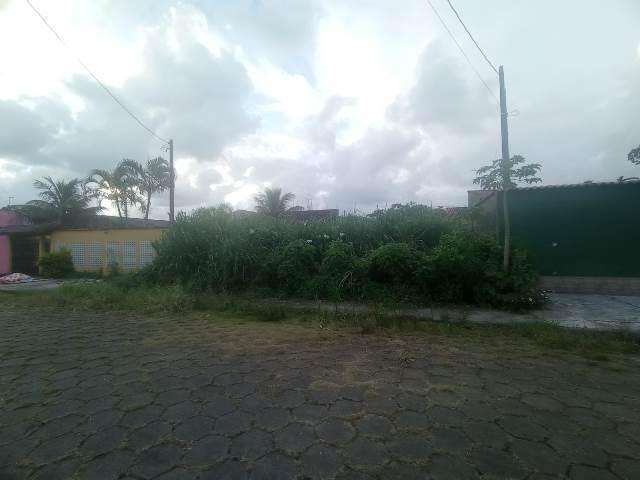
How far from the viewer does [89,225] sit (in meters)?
17.6

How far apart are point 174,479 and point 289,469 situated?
0.58 meters

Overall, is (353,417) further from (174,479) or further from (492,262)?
(492,262)

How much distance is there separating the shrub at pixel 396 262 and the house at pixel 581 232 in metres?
2.61

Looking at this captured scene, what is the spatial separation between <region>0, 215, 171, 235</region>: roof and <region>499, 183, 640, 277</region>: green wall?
1165cm

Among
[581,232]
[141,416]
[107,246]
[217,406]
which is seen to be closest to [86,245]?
[107,246]

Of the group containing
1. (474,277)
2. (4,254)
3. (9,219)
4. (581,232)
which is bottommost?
(474,277)

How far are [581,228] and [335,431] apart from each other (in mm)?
8512

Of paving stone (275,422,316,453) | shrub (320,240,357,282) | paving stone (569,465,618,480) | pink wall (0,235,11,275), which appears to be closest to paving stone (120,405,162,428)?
paving stone (275,422,316,453)

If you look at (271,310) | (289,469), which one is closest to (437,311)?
(271,310)

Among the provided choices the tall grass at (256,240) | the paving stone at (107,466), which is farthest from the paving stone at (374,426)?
the tall grass at (256,240)

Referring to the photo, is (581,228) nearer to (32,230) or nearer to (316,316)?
(316,316)

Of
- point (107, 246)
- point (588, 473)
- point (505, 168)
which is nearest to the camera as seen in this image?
point (588, 473)

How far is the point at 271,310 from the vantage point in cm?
601

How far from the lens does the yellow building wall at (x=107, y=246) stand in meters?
12.9
